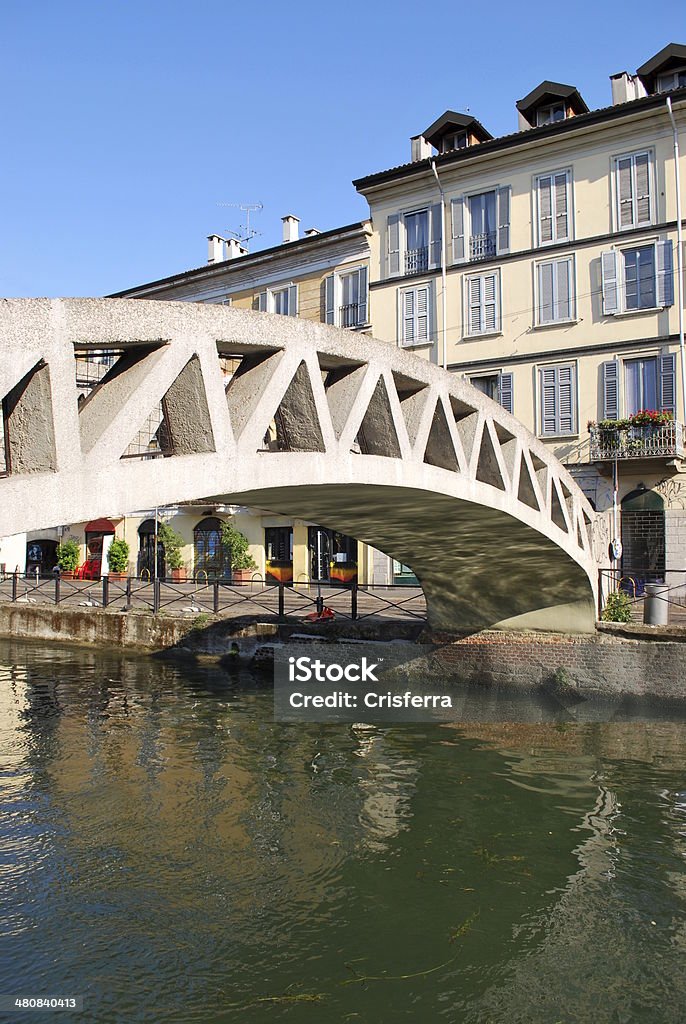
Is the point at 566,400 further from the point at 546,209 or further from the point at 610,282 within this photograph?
the point at 546,209

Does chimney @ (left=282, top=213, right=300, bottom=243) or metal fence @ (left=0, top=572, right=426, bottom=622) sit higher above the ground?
chimney @ (left=282, top=213, right=300, bottom=243)

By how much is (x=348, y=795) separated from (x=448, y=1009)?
438cm

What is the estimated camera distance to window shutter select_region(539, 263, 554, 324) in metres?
23.8

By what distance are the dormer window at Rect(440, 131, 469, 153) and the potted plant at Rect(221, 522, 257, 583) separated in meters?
15.3

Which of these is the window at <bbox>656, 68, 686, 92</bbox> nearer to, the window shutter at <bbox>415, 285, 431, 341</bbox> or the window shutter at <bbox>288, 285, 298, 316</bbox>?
the window shutter at <bbox>415, 285, 431, 341</bbox>

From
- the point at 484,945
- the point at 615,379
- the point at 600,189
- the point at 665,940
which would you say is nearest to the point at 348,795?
the point at 484,945

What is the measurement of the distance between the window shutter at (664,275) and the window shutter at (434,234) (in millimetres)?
6837

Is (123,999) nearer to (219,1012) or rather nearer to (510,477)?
(219,1012)

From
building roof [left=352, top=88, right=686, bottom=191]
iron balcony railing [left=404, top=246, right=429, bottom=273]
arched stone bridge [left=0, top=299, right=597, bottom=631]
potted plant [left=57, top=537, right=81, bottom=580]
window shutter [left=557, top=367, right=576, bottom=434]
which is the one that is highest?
building roof [left=352, top=88, right=686, bottom=191]

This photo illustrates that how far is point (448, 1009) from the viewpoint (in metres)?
5.58

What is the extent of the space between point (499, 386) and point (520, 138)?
7.28 meters

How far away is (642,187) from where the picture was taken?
22.2 metres

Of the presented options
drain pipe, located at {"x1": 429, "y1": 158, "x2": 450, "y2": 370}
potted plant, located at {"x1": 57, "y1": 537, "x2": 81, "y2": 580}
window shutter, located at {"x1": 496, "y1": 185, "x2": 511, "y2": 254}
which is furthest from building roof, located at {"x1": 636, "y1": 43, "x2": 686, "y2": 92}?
potted plant, located at {"x1": 57, "y1": 537, "x2": 81, "y2": 580}

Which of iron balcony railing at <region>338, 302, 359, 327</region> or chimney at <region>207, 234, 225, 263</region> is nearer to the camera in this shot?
iron balcony railing at <region>338, 302, 359, 327</region>
